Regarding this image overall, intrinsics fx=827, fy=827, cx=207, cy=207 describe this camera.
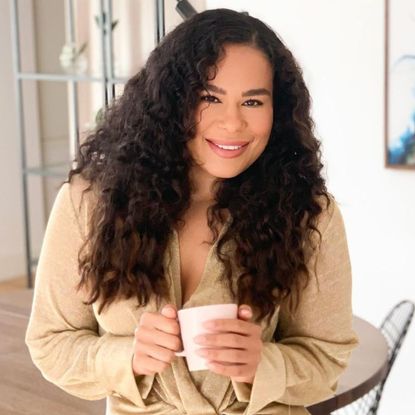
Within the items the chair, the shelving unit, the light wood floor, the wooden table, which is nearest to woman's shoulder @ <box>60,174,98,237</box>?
the wooden table

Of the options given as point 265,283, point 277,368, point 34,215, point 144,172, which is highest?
point 144,172

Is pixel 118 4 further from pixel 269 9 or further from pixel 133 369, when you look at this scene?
pixel 133 369

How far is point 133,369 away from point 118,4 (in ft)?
10.6

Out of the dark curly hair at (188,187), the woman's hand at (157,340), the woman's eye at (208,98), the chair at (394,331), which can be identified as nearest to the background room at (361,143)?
the chair at (394,331)

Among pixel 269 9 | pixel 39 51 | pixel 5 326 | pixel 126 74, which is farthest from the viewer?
pixel 39 51

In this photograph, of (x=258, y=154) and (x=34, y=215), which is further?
(x=34, y=215)

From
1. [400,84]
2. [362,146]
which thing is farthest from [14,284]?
[400,84]

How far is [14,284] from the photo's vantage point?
4902 millimetres

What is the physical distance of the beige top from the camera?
1216 mm

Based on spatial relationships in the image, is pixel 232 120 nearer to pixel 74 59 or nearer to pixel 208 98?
pixel 208 98

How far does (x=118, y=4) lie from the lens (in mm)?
4125

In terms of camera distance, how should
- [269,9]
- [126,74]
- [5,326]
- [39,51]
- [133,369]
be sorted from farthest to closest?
[39,51], [126,74], [269,9], [5,326], [133,369]

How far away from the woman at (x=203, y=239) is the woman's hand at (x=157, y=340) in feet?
0.10

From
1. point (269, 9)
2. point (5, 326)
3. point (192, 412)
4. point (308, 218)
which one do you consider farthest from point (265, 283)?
point (269, 9)
